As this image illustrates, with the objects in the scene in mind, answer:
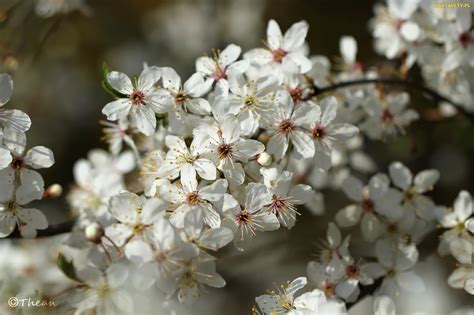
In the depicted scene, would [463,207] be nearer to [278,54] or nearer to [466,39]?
[466,39]

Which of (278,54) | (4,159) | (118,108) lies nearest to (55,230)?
(4,159)

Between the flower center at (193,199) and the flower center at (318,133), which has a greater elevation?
the flower center at (318,133)

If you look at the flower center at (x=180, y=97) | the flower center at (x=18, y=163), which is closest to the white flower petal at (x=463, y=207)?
the flower center at (x=180, y=97)

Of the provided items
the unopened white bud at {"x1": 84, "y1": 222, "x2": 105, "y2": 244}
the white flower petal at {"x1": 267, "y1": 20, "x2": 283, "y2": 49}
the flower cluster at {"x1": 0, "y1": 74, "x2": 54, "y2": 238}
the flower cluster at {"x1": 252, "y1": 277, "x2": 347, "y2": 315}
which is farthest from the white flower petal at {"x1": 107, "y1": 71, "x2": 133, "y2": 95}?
the flower cluster at {"x1": 252, "y1": 277, "x2": 347, "y2": 315}

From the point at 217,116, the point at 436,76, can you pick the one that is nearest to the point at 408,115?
the point at 436,76

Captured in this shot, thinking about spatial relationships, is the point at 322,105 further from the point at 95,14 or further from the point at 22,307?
the point at 95,14

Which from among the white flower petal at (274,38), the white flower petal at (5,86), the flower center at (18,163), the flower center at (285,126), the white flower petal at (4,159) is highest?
the white flower petal at (274,38)

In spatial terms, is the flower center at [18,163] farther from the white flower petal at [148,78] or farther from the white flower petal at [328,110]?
the white flower petal at [328,110]
